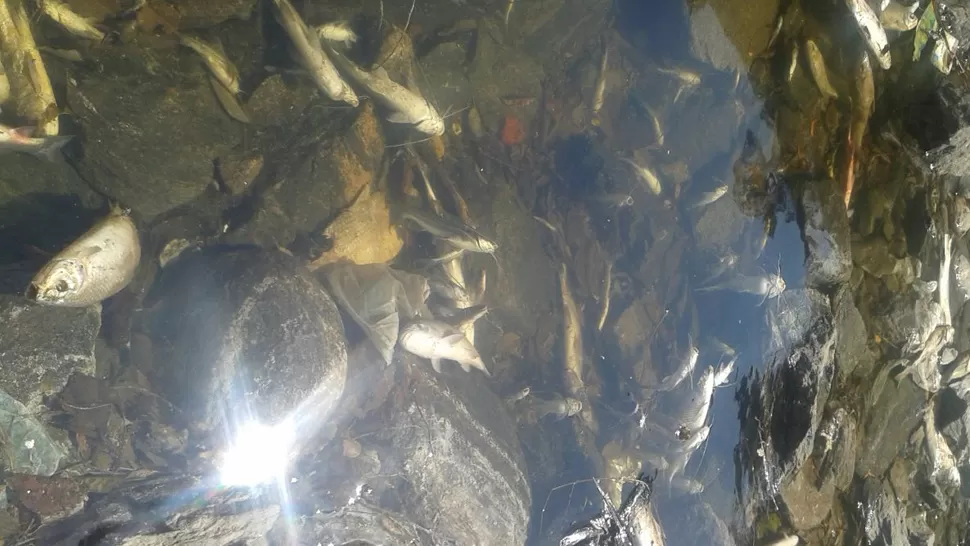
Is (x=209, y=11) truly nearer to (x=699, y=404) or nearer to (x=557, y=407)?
(x=557, y=407)

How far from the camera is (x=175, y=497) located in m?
4.84

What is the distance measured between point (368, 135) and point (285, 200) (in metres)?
1.10

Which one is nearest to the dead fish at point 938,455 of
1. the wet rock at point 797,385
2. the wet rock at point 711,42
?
the wet rock at point 797,385

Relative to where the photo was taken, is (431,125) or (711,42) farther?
(711,42)

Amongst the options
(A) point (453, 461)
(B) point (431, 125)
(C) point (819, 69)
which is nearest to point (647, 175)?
(C) point (819, 69)

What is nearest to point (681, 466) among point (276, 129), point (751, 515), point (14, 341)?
point (751, 515)

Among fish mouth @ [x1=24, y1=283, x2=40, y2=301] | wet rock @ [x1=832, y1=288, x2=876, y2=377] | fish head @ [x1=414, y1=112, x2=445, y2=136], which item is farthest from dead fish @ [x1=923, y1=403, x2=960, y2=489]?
fish mouth @ [x1=24, y1=283, x2=40, y2=301]

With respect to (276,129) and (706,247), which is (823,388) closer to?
(706,247)

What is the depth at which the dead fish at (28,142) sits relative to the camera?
13.9ft

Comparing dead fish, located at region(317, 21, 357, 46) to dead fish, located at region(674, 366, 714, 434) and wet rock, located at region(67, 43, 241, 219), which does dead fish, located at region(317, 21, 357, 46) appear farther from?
dead fish, located at region(674, 366, 714, 434)

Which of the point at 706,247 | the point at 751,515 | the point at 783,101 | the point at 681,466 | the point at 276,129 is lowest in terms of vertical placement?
the point at 681,466

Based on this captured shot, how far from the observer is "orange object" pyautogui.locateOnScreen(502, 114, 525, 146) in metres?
6.83

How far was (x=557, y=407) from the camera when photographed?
6.94 metres

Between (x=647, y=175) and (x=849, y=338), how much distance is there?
10.1 ft
